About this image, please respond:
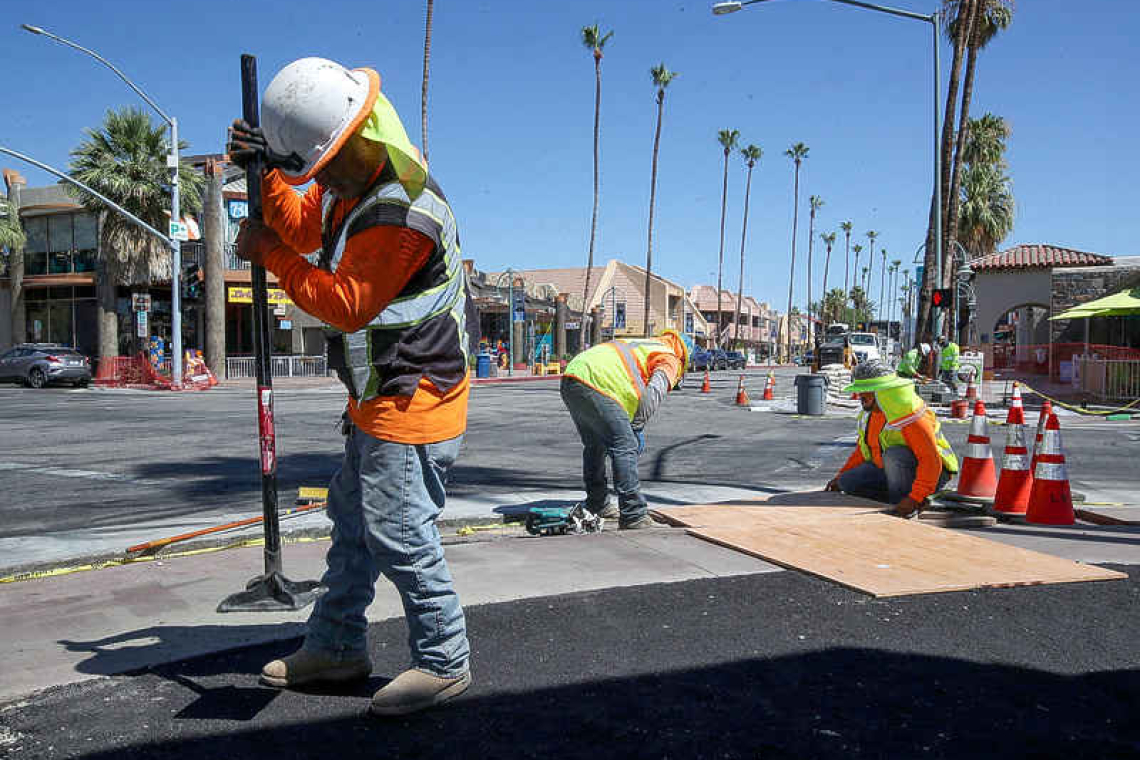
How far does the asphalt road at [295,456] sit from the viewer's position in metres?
7.40

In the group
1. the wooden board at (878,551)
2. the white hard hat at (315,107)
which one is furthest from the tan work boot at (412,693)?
the wooden board at (878,551)

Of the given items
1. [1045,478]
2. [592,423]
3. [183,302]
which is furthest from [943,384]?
[183,302]

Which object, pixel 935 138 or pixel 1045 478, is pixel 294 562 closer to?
pixel 1045 478

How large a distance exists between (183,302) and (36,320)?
683 centimetres

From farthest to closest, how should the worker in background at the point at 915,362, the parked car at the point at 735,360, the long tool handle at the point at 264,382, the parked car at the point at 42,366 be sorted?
the parked car at the point at 735,360 < the parked car at the point at 42,366 < the worker in background at the point at 915,362 < the long tool handle at the point at 264,382

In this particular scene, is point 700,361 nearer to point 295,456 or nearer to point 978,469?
point 295,456

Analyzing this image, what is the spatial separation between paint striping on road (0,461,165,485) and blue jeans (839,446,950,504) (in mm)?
6239

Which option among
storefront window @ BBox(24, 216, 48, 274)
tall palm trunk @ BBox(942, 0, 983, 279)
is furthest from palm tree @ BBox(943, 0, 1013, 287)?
storefront window @ BBox(24, 216, 48, 274)

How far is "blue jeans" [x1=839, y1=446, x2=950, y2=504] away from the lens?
21.2ft

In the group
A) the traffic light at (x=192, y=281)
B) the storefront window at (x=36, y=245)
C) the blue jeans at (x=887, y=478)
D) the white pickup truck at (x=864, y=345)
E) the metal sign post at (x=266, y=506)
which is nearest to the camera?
the metal sign post at (x=266, y=506)

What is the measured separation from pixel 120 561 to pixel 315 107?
12.0 feet

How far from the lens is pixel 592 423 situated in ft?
19.6

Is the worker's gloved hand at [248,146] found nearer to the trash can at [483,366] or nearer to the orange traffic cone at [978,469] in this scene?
the orange traffic cone at [978,469]

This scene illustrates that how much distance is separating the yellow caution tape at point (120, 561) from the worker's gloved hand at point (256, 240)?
110 inches
